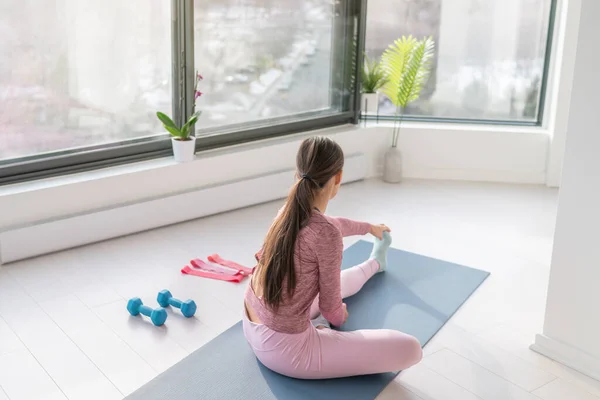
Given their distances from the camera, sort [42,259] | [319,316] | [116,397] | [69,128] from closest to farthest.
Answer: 1. [116,397]
2. [319,316]
3. [42,259]
4. [69,128]

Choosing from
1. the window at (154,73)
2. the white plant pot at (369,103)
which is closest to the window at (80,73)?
the window at (154,73)

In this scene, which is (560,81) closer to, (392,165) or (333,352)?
(392,165)

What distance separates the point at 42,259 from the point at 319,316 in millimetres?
1440

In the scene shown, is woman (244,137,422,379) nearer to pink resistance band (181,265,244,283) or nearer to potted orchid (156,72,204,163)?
pink resistance band (181,265,244,283)

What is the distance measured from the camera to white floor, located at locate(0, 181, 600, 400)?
2367 mm

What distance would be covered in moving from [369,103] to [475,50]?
83cm

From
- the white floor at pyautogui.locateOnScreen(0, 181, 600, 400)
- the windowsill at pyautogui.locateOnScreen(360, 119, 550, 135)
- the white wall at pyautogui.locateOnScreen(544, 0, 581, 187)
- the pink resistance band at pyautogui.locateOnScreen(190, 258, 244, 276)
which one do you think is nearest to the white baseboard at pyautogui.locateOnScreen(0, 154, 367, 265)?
the white floor at pyautogui.locateOnScreen(0, 181, 600, 400)

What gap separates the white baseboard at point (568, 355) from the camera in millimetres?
2445

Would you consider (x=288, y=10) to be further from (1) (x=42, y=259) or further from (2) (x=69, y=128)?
(1) (x=42, y=259)

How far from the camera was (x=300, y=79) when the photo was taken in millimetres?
4559

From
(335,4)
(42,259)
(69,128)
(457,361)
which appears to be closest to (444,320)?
(457,361)

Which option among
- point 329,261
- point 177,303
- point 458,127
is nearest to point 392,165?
point 458,127

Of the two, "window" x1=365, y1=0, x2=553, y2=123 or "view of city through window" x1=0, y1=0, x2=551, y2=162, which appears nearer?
"view of city through window" x1=0, y1=0, x2=551, y2=162

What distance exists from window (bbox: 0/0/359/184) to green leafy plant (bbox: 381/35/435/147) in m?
0.25
